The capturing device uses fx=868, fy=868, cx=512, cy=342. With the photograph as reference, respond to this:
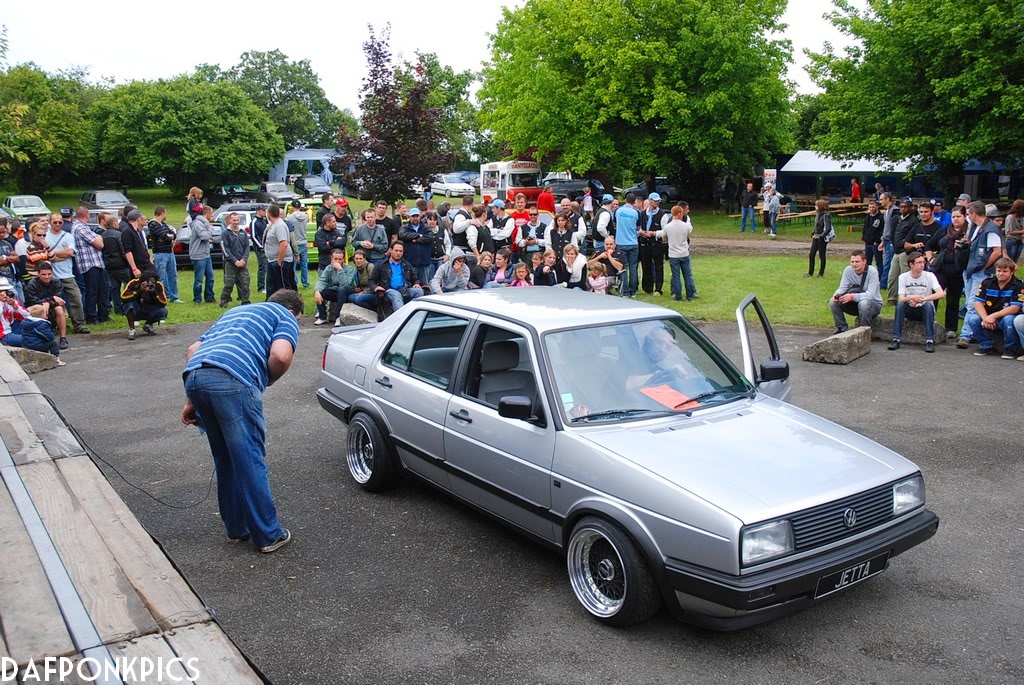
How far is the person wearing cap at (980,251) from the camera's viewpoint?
39.0ft

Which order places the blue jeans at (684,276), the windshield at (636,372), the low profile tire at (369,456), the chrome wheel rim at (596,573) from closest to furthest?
the chrome wheel rim at (596,573), the windshield at (636,372), the low profile tire at (369,456), the blue jeans at (684,276)

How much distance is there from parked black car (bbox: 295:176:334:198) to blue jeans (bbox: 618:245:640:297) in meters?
34.0

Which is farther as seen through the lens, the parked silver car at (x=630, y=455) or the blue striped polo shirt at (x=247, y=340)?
the blue striped polo shirt at (x=247, y=340)

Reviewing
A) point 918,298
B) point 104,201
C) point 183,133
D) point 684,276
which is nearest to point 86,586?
point 918,298

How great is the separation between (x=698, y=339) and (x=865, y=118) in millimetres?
24015

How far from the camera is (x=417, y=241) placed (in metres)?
14.5

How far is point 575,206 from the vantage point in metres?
16.7

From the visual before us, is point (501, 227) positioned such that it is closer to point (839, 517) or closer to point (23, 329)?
point (23, 329)

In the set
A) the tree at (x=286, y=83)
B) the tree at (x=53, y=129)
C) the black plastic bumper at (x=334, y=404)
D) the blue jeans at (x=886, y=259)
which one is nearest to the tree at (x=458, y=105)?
the tree at (x=286, y=83)

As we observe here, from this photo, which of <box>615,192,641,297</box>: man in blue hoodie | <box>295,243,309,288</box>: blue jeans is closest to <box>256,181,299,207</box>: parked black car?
<box>295,243,309,288</box>: blue jeans

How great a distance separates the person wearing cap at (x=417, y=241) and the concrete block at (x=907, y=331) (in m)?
7.08

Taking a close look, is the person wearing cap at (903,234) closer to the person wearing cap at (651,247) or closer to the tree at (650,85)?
the person wearing cap at (651,247)

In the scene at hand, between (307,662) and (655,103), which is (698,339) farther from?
(655,103)

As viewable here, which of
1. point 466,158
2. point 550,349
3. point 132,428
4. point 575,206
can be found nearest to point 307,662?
point 550,349
